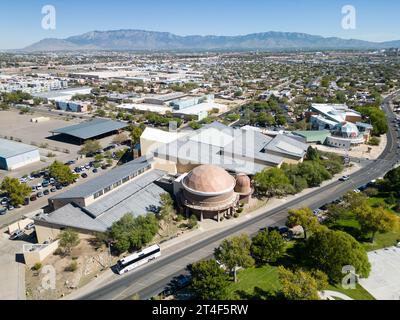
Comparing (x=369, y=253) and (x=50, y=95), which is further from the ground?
(x=50, y=95)

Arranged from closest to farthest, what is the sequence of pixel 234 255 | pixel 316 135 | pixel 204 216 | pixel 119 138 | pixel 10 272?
pixel 234 255 < pixel 10 272 < pixel 204 216 < pixel 316 135 < pixel 119 138

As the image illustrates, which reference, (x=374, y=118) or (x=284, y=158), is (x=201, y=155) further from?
(x=374, y=118)

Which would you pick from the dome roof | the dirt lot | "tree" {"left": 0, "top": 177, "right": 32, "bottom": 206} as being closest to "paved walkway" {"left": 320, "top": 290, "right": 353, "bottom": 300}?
the dome roof

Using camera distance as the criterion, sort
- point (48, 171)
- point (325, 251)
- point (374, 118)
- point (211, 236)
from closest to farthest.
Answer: point (325, 251) → point (211, 236) → point (48, 171) → point (374, 118)

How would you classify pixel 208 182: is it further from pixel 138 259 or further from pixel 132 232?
pixel 138 259

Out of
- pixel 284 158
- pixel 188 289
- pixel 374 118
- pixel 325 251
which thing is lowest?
pixel 188 289

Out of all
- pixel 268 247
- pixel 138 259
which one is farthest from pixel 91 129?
pixel 268 247

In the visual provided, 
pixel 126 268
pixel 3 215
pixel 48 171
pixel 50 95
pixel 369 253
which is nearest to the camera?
pixel 126 268

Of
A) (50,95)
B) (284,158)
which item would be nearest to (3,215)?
(284,158)

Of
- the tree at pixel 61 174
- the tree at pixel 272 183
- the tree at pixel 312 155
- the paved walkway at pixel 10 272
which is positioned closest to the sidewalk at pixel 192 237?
the tree at pixel 272 183
